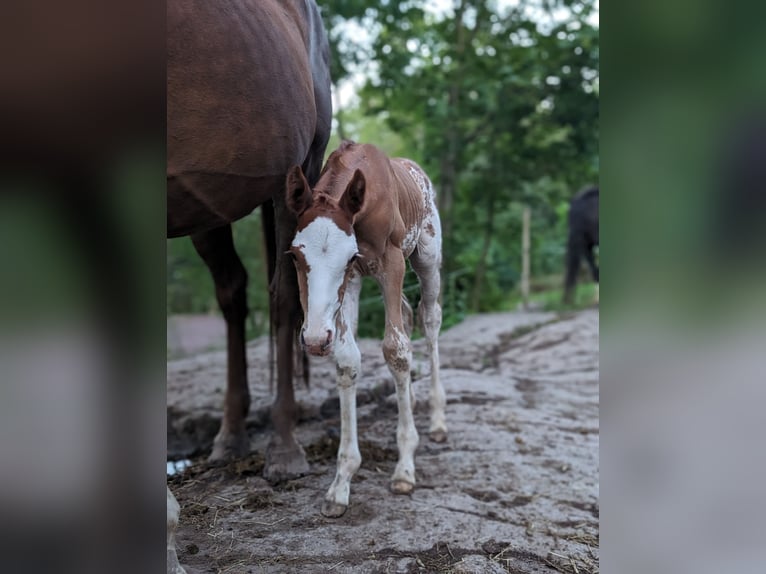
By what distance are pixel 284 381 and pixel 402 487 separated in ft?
2.61

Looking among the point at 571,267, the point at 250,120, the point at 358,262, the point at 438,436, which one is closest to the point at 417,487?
the point at 438,436

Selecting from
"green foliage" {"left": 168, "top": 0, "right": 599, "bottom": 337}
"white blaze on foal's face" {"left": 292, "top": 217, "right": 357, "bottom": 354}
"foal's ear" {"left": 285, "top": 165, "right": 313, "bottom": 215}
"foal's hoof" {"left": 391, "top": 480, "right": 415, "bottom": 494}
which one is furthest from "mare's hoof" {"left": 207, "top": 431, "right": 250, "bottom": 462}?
"green foliage" {"left": 168, "top": 0, "right": 599, "bottom": 337}

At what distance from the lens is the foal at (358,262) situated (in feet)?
6.66

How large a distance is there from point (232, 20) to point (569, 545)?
233cm

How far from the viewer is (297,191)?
2.09 m

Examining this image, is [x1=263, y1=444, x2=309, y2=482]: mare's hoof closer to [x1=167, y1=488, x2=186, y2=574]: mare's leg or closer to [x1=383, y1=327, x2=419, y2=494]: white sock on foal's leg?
[x1=383, y1=327, x2=419, y2=494]: white sock on foal's leg

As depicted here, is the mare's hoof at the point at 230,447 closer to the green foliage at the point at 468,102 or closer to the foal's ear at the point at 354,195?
the foal's ear at the point at 354,195

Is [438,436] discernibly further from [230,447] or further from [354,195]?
[354,195]

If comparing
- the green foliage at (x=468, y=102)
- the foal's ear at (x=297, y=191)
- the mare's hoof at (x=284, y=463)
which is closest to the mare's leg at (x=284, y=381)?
the mare's hoof at (x=284, y=463)
